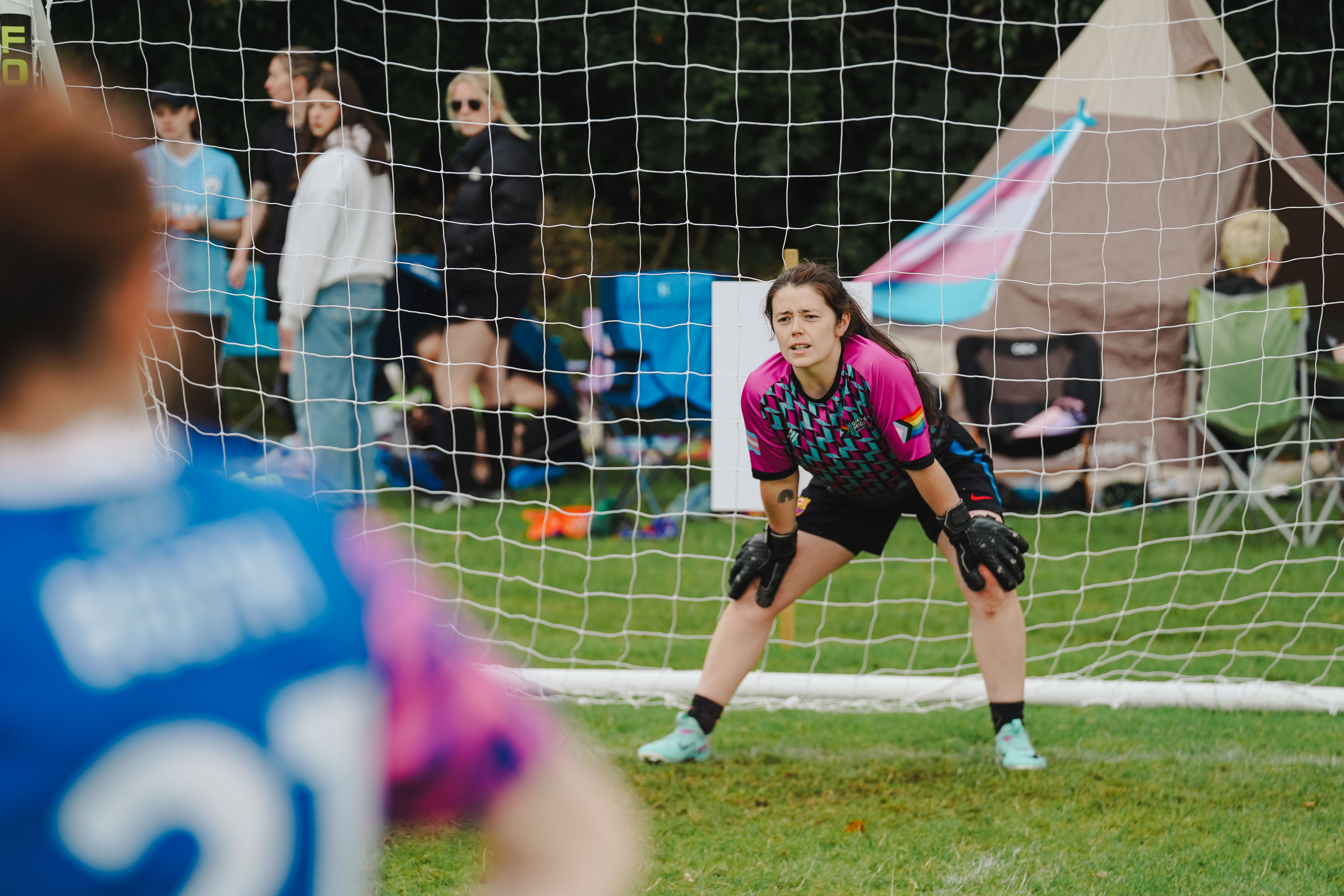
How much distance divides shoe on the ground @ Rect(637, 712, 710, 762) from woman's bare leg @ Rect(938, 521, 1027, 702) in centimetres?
85

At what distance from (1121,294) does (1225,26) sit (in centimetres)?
394

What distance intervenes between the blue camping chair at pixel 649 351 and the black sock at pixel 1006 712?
336cm

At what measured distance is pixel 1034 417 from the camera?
7969 millimetres

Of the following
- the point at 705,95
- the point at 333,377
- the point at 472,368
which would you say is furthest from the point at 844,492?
the point at 705,95

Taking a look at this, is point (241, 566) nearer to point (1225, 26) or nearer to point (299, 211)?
point (299, 211)

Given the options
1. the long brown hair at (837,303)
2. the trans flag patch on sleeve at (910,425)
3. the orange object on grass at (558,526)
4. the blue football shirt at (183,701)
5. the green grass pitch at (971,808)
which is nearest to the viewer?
the blue football shirt at (183,701)

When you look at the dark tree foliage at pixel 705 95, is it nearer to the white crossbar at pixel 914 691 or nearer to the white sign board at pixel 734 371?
the white sign board at pixel 734 371

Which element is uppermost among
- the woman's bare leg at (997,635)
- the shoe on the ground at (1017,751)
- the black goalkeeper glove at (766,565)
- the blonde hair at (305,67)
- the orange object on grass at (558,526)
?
the blonde hair at (305,67)

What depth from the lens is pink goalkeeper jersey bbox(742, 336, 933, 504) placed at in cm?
352

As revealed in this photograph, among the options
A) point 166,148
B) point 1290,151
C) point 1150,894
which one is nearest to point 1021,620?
point 1150,894

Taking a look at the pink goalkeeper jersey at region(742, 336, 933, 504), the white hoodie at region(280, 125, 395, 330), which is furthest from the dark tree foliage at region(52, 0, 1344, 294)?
A: the pink goalkeeper jersey at region(742, 336, 933, 504)

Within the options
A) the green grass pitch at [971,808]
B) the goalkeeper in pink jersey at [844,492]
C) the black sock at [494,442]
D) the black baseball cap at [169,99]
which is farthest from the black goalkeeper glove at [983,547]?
the black sock at [494,442]

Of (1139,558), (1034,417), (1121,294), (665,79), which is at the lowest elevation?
(1139,558)

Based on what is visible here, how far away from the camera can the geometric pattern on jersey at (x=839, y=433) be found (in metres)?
3.57
